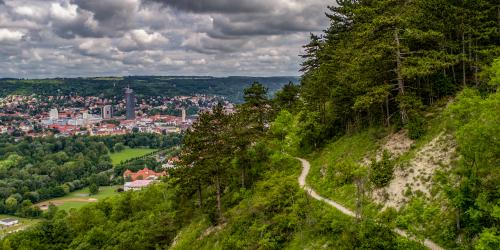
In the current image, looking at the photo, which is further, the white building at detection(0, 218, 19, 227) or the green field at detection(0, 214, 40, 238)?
the white building at detection(0, 218, 19, 227)

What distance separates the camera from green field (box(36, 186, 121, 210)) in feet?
363

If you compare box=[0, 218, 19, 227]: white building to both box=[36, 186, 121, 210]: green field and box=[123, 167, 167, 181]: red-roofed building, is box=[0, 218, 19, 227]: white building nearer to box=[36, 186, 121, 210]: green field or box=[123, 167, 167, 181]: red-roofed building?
box=[36, 186, 121, 210]: green field

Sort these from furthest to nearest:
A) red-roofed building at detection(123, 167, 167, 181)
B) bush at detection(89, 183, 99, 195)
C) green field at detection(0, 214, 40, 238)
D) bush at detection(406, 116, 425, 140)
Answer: red-roofed building at detection(123, 167, 167, 181)
bush at detection(89, 183, 99, 195)
green field at detection(0, 214, 40, 238)
bush at detection(406, 116, 425, 140)

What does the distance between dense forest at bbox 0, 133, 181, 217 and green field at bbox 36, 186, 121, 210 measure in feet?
9.79

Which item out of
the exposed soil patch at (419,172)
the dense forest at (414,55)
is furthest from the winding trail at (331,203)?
the dense forest at (414,55)

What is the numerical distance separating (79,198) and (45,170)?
3697 cm

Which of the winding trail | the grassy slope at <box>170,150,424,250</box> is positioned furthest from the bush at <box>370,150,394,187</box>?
the grassy slope at <box>170,150,424,250</box>

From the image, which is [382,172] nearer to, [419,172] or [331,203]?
[419,172]

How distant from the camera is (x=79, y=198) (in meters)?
119

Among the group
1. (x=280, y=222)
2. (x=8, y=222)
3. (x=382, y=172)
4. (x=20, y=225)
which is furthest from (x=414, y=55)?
(x=8, y=222)

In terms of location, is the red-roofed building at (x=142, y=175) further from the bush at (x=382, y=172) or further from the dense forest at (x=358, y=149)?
the bush at (x=382, y=172)

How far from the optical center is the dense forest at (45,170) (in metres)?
118

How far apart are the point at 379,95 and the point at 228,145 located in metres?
11.9

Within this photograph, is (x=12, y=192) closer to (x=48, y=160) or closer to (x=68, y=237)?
(x=48, y=160)
